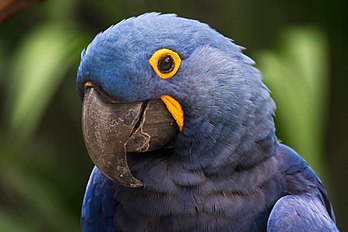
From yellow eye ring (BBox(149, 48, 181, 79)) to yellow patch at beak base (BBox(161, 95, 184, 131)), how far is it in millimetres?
44

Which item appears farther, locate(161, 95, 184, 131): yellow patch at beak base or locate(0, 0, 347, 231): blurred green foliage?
locate(0, 0, 347, 231): blurred green foliage

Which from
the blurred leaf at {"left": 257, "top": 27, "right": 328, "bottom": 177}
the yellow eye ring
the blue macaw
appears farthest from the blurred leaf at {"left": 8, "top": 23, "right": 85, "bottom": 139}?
the yellow eye ring

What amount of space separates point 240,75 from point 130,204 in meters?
0.36

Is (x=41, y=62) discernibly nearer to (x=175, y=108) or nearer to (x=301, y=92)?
(x=301, y=92)

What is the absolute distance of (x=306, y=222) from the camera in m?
1.42

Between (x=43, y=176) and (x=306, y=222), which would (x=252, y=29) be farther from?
(x=306, y=222)

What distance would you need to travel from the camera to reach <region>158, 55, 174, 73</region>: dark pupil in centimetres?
134

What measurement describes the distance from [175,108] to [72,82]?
1.54m

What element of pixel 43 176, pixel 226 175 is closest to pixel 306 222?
pixel 226 175

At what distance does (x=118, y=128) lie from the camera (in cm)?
130

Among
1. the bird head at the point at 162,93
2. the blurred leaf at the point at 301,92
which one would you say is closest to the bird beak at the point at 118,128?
the bird head at the point at 162,93

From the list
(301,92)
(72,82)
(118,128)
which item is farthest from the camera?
(72,82)

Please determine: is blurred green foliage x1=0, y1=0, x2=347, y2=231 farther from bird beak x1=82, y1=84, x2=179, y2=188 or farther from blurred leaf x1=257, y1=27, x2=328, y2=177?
bird beak x1=82, y1=84, x2=179, y2=188

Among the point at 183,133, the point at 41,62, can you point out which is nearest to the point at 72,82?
the point at 41,62
